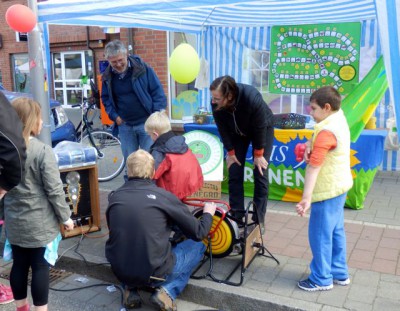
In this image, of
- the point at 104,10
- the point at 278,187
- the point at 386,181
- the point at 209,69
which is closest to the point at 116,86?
the point at 104,10

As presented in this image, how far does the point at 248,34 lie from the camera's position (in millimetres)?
7035

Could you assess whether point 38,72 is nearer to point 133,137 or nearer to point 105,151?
point 133,137

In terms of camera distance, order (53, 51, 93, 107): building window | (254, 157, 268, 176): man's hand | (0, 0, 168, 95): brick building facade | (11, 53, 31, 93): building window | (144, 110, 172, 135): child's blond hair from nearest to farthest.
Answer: (144, 110, 172, 135): child's blond hair
(254, 157, 268, 176): man's hand
(0, 0, 168, 95): brick building facade
(53, 51, 93, 107): building window
(11, 53, 31, 93): building window

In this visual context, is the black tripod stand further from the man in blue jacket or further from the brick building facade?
the brick building facade

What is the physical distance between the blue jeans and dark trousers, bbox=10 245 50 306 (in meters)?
0.74

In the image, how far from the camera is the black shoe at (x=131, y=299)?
3.07m

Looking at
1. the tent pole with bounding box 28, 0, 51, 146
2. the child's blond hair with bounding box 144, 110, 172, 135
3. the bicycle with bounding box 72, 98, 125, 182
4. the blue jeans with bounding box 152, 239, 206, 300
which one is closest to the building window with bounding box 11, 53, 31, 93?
the bicycle with bounding box 72, 98, 125, 182

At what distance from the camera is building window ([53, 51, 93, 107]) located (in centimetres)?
1098

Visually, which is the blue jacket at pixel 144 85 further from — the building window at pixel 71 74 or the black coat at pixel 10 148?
the building window at pixel 71 74

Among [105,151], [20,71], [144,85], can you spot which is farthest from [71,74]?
[144,85]

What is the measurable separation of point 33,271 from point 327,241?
6.45 feet

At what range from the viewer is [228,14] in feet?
20.8

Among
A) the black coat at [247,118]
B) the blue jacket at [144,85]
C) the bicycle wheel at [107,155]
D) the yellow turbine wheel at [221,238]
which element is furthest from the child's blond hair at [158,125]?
the bicycle wheel at [107,155]

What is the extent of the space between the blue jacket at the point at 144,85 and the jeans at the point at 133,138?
235 millimetres
